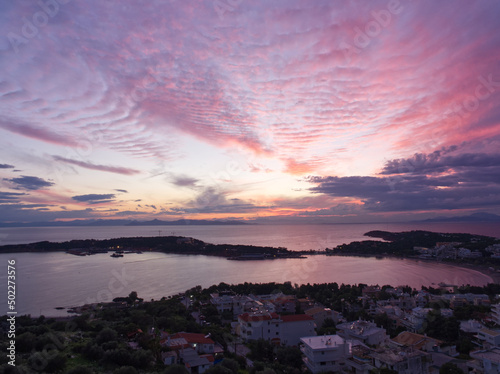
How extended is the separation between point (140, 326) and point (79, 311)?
5199 mm

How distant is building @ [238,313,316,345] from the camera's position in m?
7.63

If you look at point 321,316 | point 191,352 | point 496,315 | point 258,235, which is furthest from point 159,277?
point 258,235

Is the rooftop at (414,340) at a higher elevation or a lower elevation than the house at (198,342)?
lower

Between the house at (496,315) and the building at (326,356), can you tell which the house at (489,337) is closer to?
the house at (496,315)

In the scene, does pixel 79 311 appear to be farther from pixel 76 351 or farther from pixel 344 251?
pixel 344 251

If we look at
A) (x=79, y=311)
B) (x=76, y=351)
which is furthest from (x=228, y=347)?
(x=79, y=311)

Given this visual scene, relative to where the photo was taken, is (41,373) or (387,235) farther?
(387,235)

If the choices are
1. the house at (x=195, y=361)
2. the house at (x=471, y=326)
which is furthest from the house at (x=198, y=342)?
the house at (x=471, y=326)

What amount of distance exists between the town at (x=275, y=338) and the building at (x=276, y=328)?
0.02m

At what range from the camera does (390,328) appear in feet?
28.8

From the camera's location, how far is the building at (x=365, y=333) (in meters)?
7.33

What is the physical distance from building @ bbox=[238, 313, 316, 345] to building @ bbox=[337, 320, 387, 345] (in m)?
0.80

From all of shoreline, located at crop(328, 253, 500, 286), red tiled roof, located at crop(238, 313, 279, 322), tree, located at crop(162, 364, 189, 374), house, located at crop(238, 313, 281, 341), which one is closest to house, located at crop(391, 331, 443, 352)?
house, located at crop(238, 313, 281, 341)

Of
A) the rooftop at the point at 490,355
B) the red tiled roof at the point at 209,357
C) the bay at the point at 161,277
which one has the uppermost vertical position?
the red tiled roof at the point at 209,357
